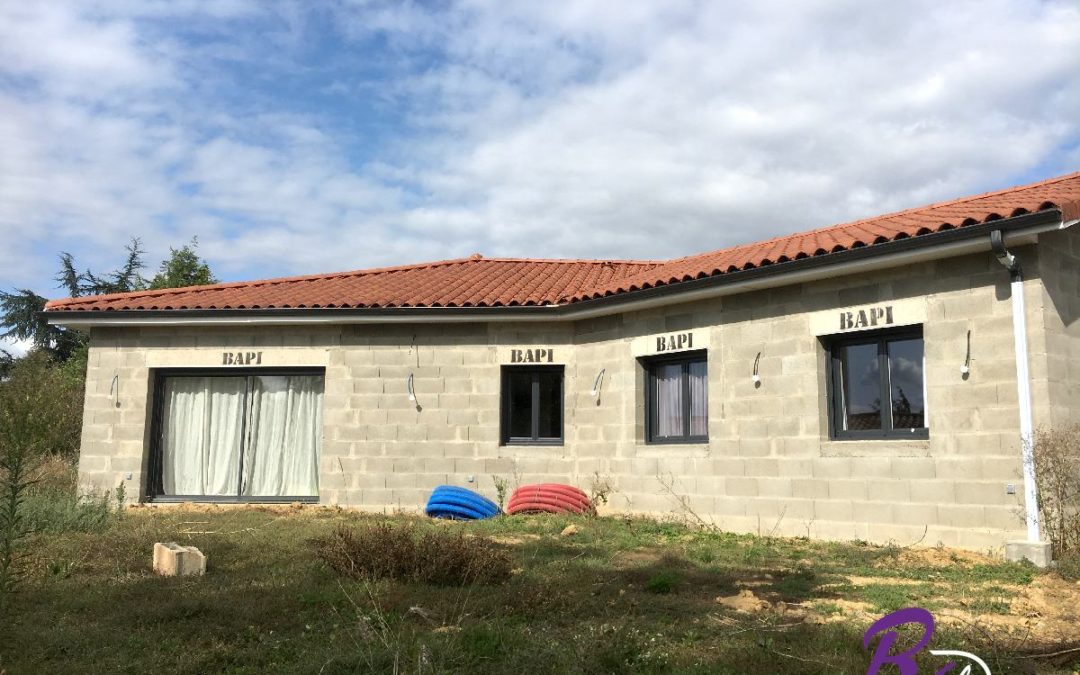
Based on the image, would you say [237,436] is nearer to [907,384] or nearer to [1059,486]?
[907,384]

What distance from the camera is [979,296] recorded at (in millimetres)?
8797

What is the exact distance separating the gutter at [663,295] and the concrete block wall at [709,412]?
0.28 metres

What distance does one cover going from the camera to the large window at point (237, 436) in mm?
13539

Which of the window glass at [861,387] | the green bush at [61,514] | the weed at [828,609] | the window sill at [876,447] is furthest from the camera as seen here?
the window glass at [861,387]

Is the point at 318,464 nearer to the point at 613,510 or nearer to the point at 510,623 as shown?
the point at 613,510

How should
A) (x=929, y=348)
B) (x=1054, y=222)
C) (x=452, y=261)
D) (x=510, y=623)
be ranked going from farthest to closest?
1. (x=452, y=261)
2. (x=929, y=348)
3. (x=1054, y=222)
4. (x=510, y=623)

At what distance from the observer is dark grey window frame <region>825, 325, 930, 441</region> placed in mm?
9430

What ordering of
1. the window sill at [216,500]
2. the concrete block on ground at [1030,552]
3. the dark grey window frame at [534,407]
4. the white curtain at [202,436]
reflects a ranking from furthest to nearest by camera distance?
the white curtain at [202,436] → the window sill at [216,500] → the dark grey window frame at [534,407] → the concrete block on ground at [1030,552]

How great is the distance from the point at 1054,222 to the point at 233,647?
25.1 feet

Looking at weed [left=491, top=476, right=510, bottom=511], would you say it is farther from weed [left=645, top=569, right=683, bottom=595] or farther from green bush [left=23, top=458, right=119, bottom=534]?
weed [left=645, top=569, right=683, bottom=595]

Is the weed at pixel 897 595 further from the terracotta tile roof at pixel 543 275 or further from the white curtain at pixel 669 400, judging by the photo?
the white curtain at pixel 669 400

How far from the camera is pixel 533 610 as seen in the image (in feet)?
19.7

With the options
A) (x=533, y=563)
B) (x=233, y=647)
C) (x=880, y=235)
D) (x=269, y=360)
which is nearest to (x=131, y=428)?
(x=269, y=360)

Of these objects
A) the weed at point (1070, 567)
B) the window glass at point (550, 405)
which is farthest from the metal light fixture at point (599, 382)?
the weed at point (1070, 567)
